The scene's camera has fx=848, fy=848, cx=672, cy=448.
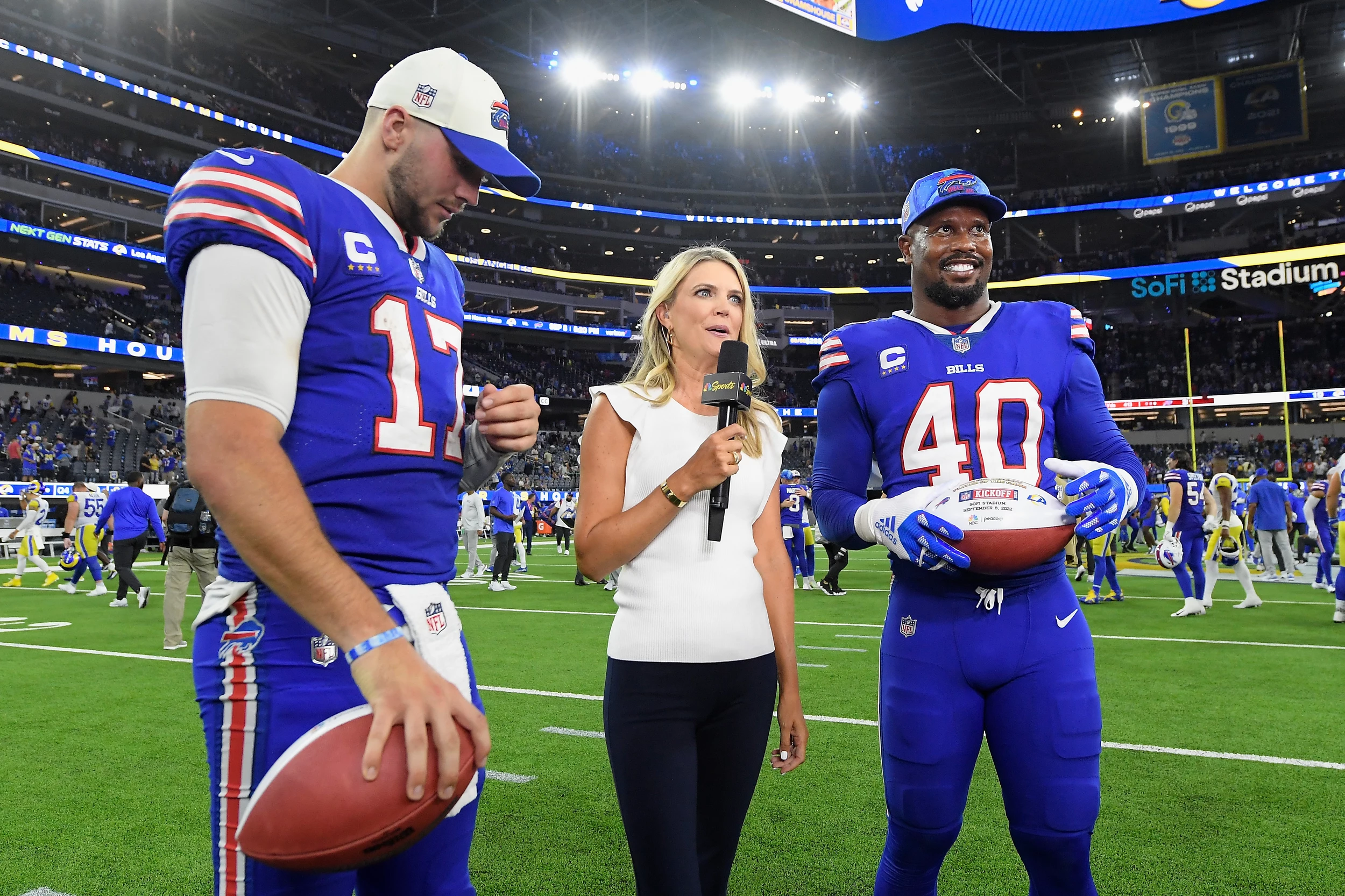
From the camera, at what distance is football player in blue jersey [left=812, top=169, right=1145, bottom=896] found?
233cm

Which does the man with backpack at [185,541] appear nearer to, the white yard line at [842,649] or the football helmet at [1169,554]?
the white yard line at [842,649]

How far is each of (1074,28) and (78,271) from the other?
3890 cm

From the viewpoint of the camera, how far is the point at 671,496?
226 centimetres

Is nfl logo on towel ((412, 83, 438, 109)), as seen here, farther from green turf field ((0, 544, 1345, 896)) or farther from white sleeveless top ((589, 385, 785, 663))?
green turf field ((0, 544, 1345, 896))

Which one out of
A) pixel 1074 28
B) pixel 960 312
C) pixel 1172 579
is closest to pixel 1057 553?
pixel 960 312

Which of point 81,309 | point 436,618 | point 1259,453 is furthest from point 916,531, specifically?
point 1259,453

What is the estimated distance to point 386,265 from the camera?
1.69 metres

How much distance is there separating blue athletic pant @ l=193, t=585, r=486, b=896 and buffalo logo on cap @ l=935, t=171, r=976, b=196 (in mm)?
2147

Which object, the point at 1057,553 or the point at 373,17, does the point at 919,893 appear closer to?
the point at 1057,553

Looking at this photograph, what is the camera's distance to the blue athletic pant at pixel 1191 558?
1059cm

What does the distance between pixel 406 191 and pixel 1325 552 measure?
52.6ft

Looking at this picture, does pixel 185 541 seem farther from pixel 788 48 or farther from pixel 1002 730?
pixel 788 48

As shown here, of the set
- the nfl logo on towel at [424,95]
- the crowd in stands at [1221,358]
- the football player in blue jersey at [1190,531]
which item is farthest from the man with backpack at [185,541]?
the crowd in stands at [1221,358]

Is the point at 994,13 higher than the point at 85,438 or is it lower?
higher
